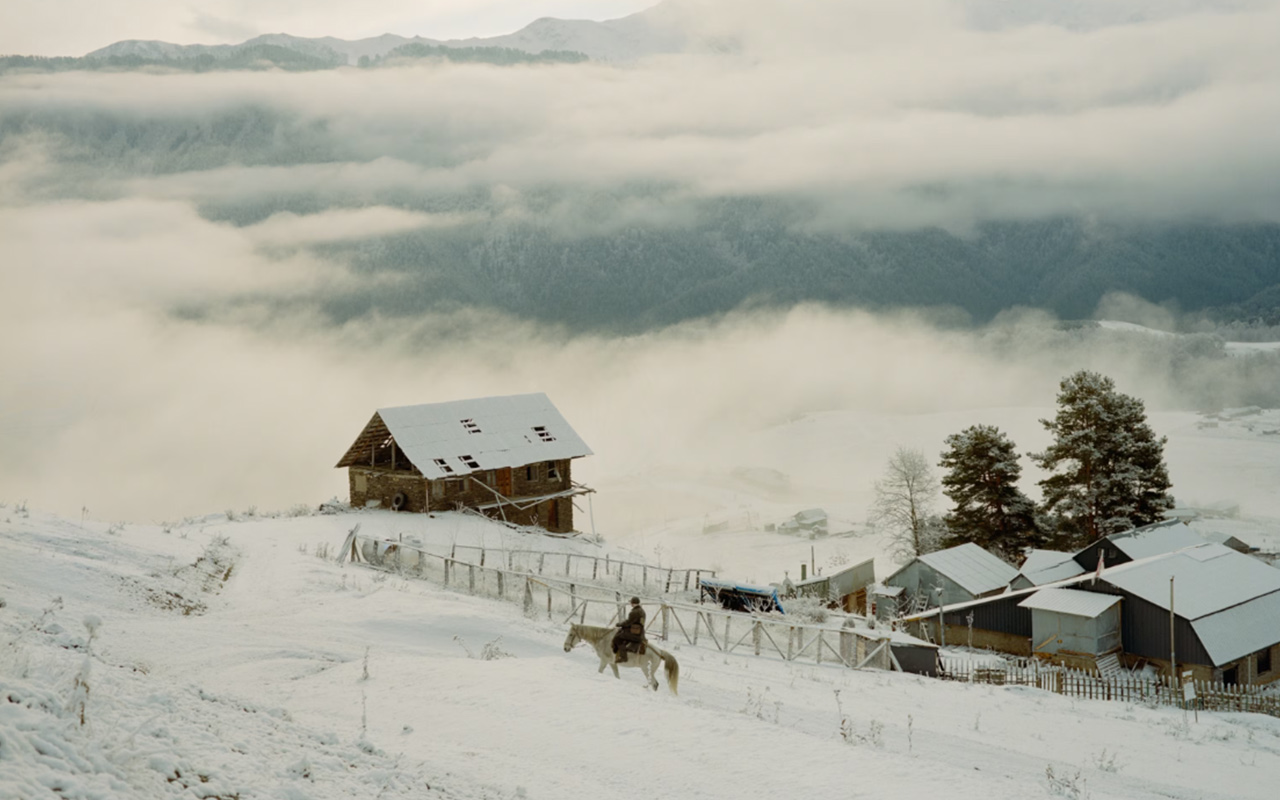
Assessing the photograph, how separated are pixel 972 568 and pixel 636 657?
37.7 meters

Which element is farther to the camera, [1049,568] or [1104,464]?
[1104,464]

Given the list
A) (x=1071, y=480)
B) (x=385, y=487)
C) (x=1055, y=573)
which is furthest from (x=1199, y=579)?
(x=385, y=487)

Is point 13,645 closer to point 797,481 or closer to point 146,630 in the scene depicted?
point 146,630

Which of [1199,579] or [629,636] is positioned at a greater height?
[1199,579]

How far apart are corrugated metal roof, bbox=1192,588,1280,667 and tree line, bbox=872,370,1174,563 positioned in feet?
46.2

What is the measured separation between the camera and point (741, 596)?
3778 centimetres

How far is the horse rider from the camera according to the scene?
1576cm

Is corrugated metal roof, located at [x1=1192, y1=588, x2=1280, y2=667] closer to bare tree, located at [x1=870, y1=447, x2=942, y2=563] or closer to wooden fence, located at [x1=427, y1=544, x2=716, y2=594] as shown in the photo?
wooden fence, located at [x1=427, y1=544, x2=716, y2=594]

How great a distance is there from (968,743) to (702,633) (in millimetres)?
13514

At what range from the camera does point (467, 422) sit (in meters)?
52.8

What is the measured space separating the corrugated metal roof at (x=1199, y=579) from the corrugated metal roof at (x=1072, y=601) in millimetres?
934

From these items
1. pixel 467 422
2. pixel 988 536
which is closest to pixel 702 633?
pixel 467 422

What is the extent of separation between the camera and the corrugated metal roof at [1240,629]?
3584 centimetres

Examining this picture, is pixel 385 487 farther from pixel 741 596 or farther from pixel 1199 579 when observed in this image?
pixel 1199 579
